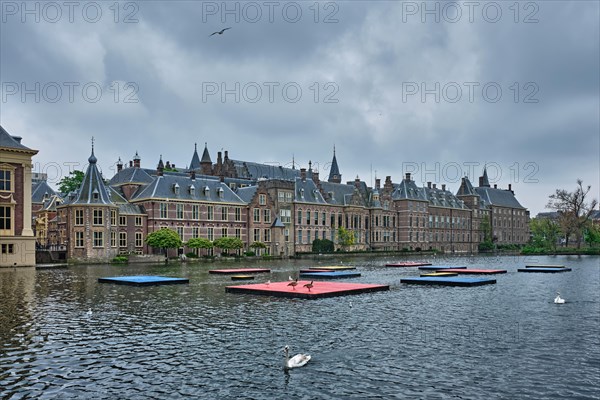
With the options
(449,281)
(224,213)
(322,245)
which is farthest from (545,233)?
(449,281)

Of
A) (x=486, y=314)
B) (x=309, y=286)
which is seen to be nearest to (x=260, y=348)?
(x=486, y=314)

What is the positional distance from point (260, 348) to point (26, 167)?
2013 inches

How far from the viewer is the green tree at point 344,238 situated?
10962 centimetres

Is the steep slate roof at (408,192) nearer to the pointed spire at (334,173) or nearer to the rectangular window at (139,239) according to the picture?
the pointed spire at (334,173)

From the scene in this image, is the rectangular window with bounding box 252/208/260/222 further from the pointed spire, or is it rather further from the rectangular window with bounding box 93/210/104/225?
the pointed spire

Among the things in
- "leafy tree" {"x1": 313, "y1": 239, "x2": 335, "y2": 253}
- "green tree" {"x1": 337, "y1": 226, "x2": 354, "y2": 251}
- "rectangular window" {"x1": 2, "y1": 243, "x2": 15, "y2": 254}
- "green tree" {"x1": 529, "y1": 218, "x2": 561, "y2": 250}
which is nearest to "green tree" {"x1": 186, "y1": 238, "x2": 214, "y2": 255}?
"leafy tree" {"x1": 313, "y1": 239, "x2": 335, "y2": 253}

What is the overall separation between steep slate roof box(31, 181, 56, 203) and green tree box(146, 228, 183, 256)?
4090 centimetres

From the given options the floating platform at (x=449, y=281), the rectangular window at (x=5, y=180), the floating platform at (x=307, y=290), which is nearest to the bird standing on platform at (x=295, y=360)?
the floating platform at (x=307, y=290)

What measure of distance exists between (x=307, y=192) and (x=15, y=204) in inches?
2181

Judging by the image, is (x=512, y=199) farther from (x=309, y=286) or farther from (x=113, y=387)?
(x=113, y=387)

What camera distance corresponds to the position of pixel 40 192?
369 feet

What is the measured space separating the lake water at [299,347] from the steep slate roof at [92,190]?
4575 centimetres

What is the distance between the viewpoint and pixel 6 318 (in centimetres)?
2328

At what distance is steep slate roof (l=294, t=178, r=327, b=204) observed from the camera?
103688mm
